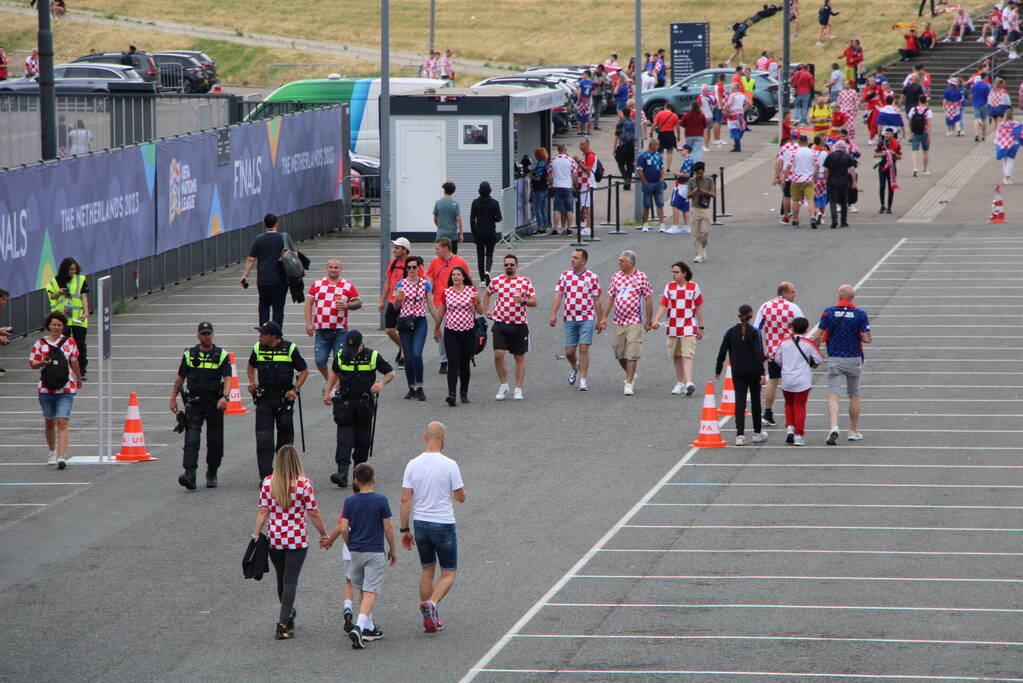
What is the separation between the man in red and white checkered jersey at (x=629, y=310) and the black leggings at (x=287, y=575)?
8298 millimetres

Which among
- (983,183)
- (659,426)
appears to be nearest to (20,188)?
(659,426)

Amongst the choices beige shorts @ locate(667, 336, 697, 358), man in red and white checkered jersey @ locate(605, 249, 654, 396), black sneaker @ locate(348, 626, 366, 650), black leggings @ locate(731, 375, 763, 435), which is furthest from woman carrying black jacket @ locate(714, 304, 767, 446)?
black sneaker @ locate(348, 626, 366, 650)

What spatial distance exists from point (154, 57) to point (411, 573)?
147 ft

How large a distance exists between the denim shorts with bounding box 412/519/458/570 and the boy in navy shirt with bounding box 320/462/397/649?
1.05 feet

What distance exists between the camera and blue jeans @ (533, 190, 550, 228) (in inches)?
1233

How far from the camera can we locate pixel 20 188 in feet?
75.6

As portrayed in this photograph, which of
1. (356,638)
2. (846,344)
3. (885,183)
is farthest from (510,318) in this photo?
(885,183)

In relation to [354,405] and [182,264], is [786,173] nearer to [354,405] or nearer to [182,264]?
[182,264]

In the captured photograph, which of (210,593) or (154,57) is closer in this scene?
(210,593)

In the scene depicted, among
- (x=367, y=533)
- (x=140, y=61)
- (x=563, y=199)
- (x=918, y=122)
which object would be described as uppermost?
(x=140, y=61)

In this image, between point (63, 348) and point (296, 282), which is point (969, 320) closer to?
point (296, 282)

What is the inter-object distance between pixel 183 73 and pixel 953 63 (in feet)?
84.4

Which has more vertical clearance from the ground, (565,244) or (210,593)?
(565,244)

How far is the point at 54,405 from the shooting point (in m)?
16.6
